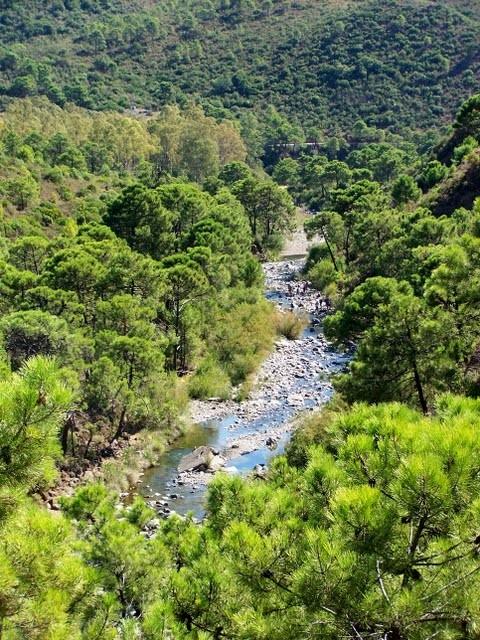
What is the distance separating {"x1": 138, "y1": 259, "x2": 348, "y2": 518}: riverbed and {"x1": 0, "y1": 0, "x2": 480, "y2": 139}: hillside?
70.7 metres

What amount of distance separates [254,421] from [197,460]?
446 cm

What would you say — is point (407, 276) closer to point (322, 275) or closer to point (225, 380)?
point (225, 380)

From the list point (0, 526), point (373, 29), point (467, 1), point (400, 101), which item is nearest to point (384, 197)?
point (0, 526)

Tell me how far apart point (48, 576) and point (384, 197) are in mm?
43809

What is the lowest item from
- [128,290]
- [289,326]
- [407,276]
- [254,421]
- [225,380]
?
[254,421]

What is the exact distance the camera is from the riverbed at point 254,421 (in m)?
20.7

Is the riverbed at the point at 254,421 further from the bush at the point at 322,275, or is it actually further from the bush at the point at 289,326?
the bush at the point at 322,275

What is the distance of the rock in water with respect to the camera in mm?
21891

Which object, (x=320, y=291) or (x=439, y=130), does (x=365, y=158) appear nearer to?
(x=439, y=130)

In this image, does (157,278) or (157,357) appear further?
(157,278)

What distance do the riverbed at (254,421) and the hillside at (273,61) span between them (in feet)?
232

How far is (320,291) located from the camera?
45781mm

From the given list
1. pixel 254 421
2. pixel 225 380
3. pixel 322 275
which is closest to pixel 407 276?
pixel 254 421

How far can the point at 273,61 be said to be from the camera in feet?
398
